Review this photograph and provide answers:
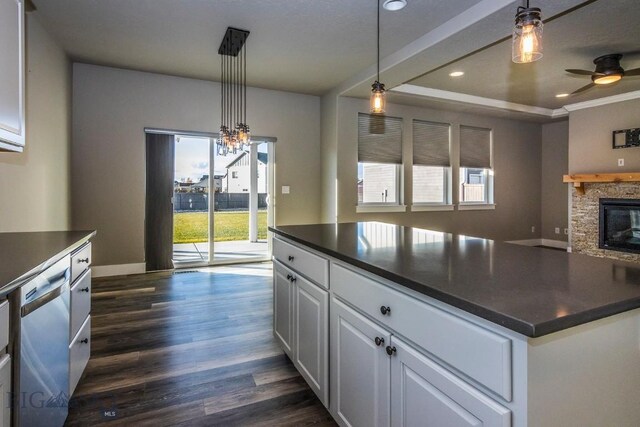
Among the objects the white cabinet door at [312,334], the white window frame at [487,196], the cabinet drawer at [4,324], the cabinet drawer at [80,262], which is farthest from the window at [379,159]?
the cabinet drawer at [4,324]

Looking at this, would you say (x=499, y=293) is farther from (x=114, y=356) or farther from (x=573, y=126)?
(x=573, y=126)

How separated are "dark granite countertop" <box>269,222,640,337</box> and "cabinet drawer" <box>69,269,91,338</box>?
1264mm

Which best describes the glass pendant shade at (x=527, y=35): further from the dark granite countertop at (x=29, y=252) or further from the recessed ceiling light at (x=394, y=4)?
the dark granite countertop at (x=29, y=252)

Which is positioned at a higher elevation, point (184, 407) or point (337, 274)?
point (337, 274)

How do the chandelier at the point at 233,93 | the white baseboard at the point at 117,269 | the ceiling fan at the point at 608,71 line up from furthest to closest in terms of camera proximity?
the white baseboard at the point at 117,269
the ceiling fan at the point at 608,71
the chandelier at the point at 233,93

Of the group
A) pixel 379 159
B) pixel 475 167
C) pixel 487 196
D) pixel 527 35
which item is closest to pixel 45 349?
pixel 527 35

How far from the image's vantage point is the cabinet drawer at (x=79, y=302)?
1788 mm

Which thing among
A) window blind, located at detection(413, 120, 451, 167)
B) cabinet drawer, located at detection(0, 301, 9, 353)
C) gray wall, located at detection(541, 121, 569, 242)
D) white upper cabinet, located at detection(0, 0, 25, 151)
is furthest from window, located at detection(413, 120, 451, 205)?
cabinet drawer, located at detection(0, 301, 9, 353)

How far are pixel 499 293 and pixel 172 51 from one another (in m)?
4.39

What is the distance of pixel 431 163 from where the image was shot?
20.6ft

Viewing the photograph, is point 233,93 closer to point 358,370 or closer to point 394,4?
point 394,4

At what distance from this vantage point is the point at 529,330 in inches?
29.1

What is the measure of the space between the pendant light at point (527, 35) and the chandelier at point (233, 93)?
2628 mm

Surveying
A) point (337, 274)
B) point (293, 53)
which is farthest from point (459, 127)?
point (337, 274)
